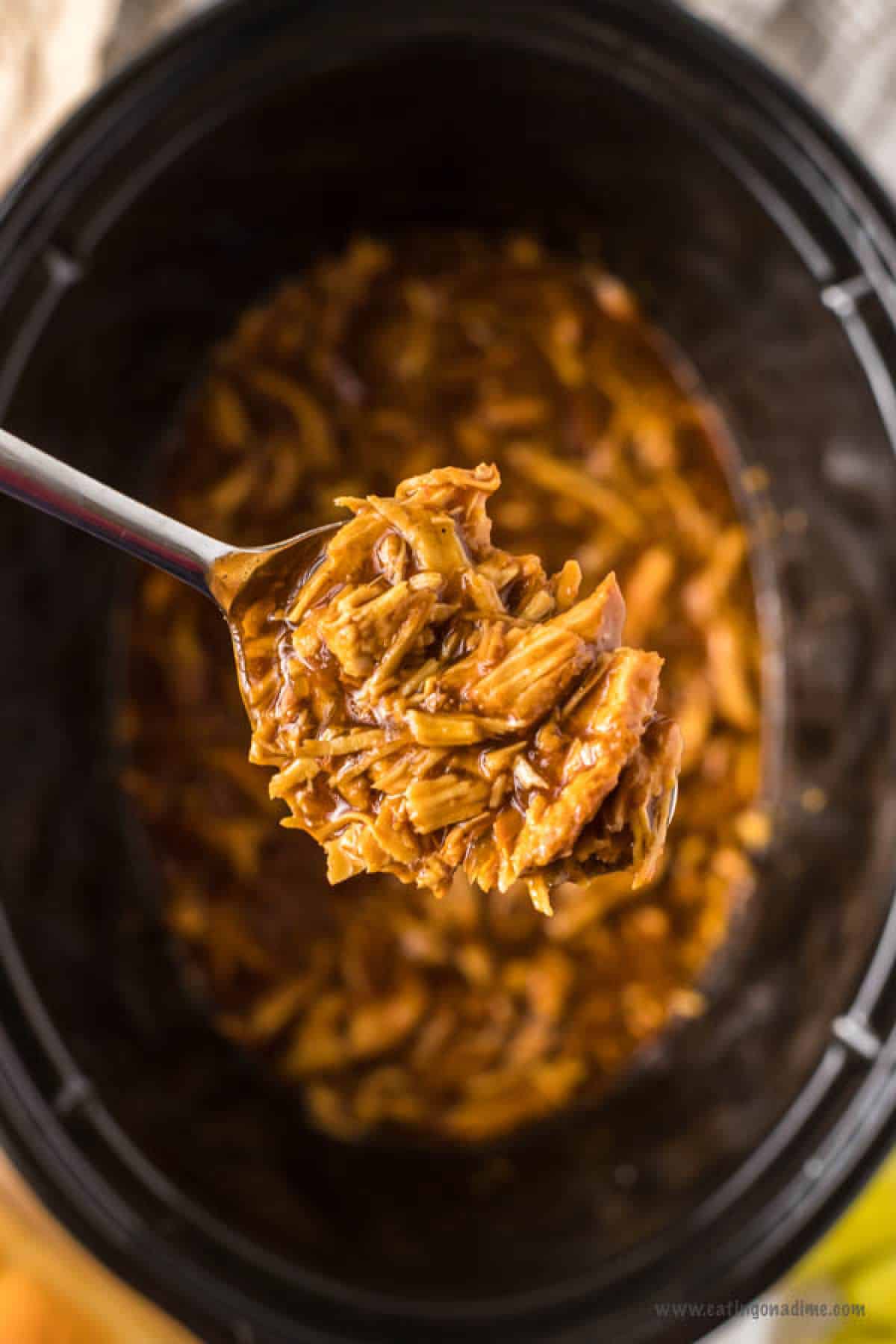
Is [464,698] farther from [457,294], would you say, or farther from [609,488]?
[457,294]

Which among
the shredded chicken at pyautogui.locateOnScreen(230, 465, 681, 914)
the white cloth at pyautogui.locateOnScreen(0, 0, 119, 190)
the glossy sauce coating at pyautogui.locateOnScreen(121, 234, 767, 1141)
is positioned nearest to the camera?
the shredded chicken at pyautogui.locateOnScreen(230, 465, 681, 914)

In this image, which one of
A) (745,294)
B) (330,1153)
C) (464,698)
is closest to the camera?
(464,698)

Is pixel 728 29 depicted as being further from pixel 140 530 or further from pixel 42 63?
pixel 140 530

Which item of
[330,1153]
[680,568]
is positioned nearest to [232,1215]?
[330,1153]

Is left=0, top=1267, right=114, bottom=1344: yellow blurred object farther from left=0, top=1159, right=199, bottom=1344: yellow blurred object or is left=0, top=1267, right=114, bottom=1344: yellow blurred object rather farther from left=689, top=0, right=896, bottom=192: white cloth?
left=689, top=0, right=896, bottom=192: white cloth

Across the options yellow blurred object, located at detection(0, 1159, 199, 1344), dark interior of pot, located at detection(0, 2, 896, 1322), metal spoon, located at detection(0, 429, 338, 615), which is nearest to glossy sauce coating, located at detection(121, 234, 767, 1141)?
dark interior of pot, located at detection(0, 2, 896, 1322)

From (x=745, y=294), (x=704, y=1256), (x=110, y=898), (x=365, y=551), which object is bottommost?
(x=704, y=1256)

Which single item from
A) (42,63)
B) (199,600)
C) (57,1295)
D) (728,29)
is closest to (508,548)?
(199,600)
